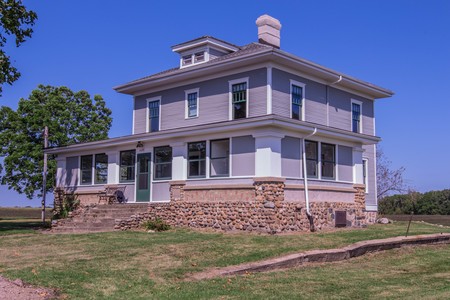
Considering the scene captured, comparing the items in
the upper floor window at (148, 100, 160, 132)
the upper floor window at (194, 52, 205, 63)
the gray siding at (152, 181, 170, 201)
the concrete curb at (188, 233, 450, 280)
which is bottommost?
the concrete curb at (188, 233, 450, 280)

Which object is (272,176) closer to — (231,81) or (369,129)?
(231,81)

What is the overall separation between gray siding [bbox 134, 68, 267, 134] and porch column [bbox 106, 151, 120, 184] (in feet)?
5.39

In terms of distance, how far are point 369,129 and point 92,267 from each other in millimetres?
18074

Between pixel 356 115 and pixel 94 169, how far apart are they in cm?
1342

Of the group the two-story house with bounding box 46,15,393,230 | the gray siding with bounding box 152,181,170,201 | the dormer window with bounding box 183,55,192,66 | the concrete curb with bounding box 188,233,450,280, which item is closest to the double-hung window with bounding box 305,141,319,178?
the two-story house with bounding box 46,15,393,230

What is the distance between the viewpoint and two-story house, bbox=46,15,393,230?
753 inches

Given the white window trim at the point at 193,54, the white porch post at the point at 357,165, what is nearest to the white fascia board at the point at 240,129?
the white porch post at the point at 357,165

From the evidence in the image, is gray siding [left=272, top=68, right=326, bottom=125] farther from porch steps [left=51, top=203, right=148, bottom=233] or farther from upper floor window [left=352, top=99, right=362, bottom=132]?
porch steps [left=51, top=203, right=148, bottom=233]

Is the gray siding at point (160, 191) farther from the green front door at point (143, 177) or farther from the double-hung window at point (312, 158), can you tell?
the double-hung window at point (312, 158)

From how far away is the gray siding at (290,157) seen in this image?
19.3m

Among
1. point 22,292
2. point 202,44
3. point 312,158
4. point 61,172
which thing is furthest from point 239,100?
point 22,292

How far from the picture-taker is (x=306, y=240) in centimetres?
1603

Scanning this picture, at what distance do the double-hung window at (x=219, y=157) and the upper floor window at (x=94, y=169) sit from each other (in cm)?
757

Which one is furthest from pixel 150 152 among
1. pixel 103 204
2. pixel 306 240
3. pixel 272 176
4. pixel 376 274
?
pixel 376 274
